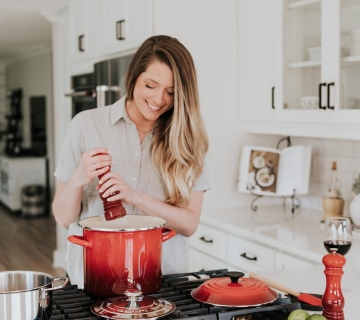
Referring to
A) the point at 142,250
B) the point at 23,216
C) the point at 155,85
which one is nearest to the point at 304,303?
the point at 142,250

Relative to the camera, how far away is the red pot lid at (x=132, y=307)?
125cm

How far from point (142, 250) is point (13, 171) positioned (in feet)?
26.2

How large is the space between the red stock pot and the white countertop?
52 centimetres

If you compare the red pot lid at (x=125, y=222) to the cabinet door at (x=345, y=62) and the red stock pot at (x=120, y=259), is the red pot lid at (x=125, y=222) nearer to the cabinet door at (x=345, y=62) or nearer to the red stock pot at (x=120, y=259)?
the red stock pot at (x=120, y=259)

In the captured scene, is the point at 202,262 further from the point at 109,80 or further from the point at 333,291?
the point at 333,291

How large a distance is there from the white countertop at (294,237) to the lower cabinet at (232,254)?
0.10 ft

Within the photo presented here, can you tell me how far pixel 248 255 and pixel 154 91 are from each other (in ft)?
4.66

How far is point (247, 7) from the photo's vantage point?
3.55m

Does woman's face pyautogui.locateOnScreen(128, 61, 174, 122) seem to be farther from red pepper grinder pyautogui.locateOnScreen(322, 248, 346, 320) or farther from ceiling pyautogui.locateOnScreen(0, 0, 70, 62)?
ceiling pyautogui.locateOnScreen(0, 0, 70, 62)

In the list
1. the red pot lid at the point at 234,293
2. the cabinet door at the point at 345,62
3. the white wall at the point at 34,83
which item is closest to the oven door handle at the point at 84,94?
the cabinet door at the point at 345,62

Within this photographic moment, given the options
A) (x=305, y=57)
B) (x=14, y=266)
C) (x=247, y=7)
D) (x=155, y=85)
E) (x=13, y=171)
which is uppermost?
(x=247, y=7)

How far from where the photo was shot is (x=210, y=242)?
332cm

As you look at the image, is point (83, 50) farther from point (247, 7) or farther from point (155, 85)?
point (155, 85)

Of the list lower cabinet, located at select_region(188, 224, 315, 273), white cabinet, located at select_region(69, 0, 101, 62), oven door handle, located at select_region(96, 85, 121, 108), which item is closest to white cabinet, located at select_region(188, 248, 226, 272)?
lower cabinet, located at select_region(188, 224, 315, 273)
